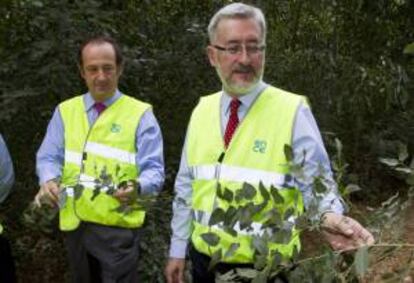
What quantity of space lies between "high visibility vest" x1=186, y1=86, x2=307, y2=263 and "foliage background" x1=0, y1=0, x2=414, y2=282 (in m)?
0.28

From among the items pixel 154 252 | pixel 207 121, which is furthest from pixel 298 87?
pixel 207 121

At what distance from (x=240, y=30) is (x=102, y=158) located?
1153 millimetres

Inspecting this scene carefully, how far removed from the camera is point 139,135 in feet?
12.0

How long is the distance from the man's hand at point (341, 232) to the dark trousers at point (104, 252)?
175cm

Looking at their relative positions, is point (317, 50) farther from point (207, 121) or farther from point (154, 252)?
point (207, 121)

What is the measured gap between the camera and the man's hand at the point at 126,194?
2.35 meters

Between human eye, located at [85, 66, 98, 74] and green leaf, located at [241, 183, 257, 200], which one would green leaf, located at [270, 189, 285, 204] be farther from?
human eye, located at [85, 66, 98, 74]

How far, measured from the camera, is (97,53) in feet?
12.0

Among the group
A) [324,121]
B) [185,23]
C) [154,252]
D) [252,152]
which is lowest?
[154,252]

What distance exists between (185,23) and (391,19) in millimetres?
2334

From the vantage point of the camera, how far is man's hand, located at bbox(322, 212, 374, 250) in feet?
6.53

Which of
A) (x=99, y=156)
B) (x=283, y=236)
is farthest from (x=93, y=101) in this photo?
(x=283, y=236)

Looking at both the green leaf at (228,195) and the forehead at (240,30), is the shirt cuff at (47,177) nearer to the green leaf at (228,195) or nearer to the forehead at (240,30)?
the forehead at (240,30)

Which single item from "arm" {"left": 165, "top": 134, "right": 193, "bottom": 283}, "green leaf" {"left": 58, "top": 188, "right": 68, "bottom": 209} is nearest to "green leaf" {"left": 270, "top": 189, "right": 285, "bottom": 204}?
"arm" {"left": 165, "top": 134, "right": 193, "bottom": 283}
